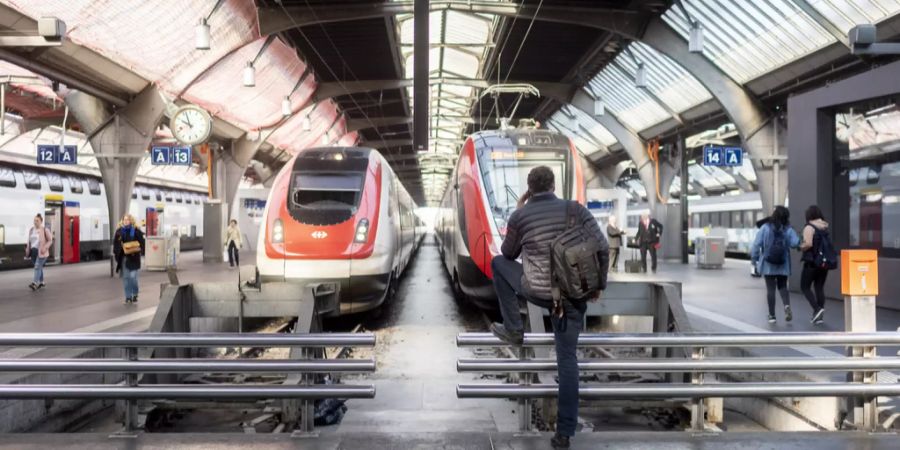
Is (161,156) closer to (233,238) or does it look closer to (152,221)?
(233,238)

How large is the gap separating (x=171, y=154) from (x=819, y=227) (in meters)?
17.5

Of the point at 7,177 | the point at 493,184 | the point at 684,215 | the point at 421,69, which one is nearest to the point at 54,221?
the point at 7,177

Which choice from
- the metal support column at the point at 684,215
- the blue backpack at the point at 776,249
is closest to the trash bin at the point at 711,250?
the metal support column at the point at 684,215

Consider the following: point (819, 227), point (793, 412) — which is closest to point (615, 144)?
point (819, 227)

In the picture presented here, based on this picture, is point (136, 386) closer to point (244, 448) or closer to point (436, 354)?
point (244, 448)

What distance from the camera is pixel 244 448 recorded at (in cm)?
391

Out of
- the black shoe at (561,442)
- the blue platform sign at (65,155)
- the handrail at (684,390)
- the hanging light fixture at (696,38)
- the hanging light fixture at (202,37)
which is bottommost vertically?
the black shoe at (561,442)

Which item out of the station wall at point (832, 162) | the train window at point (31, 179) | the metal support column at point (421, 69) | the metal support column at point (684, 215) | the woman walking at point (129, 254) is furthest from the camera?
the metal support column at point (684, 215)

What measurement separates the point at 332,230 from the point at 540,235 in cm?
600

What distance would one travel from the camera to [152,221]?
88.5 ft

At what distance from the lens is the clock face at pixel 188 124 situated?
54.2 ft

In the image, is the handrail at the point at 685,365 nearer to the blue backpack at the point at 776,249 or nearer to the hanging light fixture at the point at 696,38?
the blue backpack at the point at 776,249

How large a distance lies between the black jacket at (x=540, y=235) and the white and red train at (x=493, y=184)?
500cm

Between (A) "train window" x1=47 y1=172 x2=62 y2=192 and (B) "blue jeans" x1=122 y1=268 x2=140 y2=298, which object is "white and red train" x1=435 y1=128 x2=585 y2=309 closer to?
(B) "blue jeans" x1=122 y1=268 x2=140 y2=298
